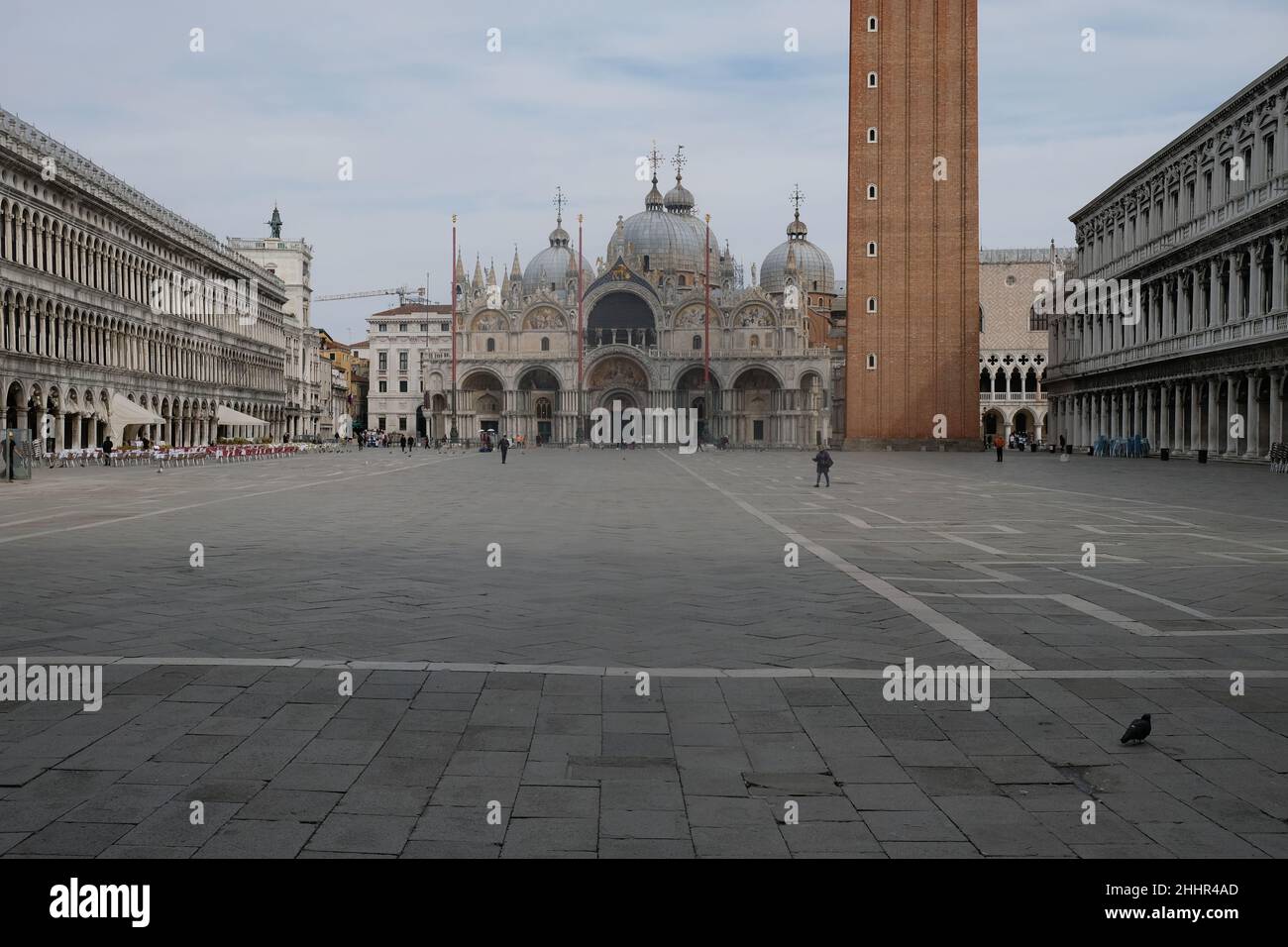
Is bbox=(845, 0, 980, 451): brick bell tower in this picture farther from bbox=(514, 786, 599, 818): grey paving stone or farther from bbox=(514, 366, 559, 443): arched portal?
bbox=(514, 786, 599, 818): grey paving stone

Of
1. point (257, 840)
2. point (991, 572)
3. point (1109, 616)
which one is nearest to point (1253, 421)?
point (991, 572)

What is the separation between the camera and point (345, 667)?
6281 mm

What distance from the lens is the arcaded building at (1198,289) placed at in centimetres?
3578

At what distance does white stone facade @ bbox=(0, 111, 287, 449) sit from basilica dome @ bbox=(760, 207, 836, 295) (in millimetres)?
48760

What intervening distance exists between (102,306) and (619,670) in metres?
47.0

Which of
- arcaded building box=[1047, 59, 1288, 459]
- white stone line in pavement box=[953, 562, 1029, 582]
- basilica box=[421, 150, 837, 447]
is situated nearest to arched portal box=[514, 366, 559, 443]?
basilica box=[421, 150, 837, 447]

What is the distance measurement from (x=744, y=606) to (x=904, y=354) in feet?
175

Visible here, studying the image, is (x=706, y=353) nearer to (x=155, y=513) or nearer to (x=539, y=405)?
(x=539, y=405)

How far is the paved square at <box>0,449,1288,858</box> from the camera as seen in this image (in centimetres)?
385

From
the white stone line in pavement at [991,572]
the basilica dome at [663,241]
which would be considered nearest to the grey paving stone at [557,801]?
the white stone line in pavement at [991,572]

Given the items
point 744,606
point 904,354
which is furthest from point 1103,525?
point 904,354

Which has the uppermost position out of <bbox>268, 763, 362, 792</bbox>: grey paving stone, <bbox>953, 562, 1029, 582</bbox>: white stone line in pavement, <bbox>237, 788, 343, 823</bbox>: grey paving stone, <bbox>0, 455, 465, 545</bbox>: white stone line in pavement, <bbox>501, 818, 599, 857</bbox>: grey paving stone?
<bbox>0, 455, 465, 545</bbox>: white stone line in pavement

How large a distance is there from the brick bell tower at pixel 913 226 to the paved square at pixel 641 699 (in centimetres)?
4702
